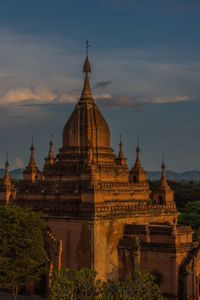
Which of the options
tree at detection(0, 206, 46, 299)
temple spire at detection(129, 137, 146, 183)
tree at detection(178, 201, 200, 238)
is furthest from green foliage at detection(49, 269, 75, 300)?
tree at detection(178, 201, 200, 238)

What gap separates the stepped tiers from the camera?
38344 millimetres

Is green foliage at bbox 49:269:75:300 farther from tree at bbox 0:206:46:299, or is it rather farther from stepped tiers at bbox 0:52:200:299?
stepped tiers at bbox 0:52:200:299

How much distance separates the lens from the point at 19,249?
1480 inches

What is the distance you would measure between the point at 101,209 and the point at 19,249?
7.11 meters

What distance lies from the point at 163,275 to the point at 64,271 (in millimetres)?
9051

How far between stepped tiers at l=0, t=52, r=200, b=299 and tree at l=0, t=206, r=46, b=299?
2.55 m

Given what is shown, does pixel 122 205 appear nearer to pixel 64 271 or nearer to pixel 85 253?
pixel 85 253

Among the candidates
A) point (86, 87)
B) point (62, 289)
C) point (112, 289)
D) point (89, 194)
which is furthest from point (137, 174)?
point (62, 289)

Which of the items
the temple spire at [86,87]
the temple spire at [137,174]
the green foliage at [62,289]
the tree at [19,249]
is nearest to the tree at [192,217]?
the temple spire at [137,174]

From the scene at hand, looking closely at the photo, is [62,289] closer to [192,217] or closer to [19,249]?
[19,249]

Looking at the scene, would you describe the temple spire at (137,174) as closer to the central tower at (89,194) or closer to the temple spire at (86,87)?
the central tower at (89,194)

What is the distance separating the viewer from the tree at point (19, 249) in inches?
1468

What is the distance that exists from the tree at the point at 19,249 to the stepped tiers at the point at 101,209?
2.55 m

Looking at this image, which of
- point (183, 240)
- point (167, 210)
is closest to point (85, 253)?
point (183, 240)
